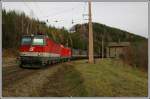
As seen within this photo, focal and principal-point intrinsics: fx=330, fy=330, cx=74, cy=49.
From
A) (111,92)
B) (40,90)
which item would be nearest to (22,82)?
(40,90)

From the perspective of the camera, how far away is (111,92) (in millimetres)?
11344

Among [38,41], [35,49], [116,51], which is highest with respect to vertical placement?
[38,41]

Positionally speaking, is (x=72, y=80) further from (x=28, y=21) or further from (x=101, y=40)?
(x=101, y=40)

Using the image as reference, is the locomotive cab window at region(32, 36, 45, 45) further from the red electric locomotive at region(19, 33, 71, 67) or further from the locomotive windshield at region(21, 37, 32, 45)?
the locomotive windshield at region(21, 37, 32, 45)

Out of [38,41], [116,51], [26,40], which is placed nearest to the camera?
[26,40]

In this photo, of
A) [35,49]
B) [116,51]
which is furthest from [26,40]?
[116,51]

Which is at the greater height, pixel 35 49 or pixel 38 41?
pixel 38 41

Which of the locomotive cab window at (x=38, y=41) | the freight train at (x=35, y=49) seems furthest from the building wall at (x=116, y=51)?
the locomotive cab window at (x=38, y=41)

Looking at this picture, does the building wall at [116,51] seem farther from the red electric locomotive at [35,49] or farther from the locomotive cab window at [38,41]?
the locomotive cab window at [38,41]

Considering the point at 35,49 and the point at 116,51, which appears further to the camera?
the point at 116,51

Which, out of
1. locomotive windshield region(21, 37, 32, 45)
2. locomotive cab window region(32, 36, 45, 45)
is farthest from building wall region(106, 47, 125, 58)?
locomotive windshield region(21, 37, 32, 45)

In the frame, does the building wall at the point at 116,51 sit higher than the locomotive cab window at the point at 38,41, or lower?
lower

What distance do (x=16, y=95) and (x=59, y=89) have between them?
1.76 meters

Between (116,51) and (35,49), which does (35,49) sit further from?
(116,51)
